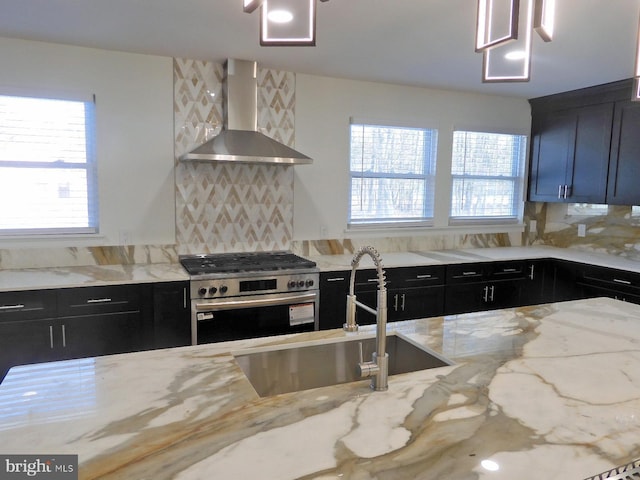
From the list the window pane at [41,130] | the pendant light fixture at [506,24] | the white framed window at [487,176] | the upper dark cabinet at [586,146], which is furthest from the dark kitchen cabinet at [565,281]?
the window pane at [41,130]

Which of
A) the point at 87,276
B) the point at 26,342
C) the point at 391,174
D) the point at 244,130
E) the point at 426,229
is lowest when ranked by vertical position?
the point at 26,342

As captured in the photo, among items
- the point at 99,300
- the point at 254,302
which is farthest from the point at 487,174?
the point at 99,300

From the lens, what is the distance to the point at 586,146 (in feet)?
14.2

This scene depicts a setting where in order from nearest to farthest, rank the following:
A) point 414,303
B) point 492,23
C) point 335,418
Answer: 1. point 335,418
2. point 492,23
3. point 414,303

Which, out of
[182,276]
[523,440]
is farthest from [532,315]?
[182,276]

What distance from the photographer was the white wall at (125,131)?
3.30m

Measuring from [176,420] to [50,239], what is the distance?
2745 millimetres

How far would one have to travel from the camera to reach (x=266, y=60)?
11.6 feet

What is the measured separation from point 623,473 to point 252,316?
2.54 meters

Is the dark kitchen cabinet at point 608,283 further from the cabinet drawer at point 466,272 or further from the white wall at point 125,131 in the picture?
the white wall at point 125,131

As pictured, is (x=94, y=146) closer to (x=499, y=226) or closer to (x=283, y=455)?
(x=283, y=455)

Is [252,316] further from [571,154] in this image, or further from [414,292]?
[571,154]

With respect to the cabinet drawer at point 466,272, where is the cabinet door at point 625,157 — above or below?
above

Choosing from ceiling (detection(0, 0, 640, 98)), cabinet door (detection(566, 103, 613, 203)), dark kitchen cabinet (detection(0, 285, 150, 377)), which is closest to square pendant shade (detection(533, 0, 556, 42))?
ceiling (detection(0, 0, 640, 98))
